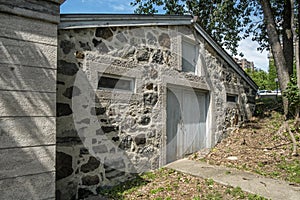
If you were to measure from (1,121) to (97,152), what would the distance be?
6.11 ft

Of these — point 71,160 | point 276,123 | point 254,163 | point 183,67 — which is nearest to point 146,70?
point 183,67

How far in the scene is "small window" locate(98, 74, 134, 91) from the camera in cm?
421

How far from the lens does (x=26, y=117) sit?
8.45 feet

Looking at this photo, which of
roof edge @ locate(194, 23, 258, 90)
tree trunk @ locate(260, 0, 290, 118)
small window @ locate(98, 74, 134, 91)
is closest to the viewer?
small window @ locate(98, 74, 134, 91)

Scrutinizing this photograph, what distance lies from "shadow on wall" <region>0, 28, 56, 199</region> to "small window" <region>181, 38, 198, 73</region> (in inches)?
155

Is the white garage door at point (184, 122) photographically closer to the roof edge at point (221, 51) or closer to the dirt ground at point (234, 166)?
the dirt ground at point (234, 166)

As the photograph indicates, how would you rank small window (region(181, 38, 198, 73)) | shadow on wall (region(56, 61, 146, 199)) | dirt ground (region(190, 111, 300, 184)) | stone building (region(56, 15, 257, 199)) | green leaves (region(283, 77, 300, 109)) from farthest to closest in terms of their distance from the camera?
1. green leaves (region(283, 77, 300, 109))
2. small window (region(181, 38, 198, 73))
3. dirt ground (region(190, 111, 300, 184))
4. stone building (region(56, 15, 257, 199))
5. shadow on wall (region(56, 61, 146, 199))

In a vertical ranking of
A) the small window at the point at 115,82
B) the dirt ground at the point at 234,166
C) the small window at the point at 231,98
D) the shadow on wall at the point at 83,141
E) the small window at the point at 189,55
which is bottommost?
the dirt ground at the point at 234,166

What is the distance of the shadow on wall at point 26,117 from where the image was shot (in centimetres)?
244

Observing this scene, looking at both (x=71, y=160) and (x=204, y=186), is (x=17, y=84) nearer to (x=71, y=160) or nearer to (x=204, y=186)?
(x=71, y=160)

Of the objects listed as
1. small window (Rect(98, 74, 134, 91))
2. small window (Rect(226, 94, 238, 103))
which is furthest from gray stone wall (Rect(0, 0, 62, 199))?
small window (Rect(226, 94, 238, 103))

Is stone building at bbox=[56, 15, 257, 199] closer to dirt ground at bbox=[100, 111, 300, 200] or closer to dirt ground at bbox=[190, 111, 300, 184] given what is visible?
dirt ground at bbox=[100, 111, 300, 200]

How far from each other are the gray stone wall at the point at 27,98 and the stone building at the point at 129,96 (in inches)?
31.9

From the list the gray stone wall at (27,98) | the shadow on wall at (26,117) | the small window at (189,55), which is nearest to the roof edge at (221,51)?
the small window at (189,55)
